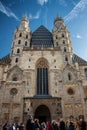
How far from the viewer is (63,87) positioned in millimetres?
22547

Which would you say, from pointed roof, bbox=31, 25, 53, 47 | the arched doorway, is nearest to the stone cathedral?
the arched doorway

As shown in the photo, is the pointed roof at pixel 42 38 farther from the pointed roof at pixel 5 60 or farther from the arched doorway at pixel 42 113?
the arched doorway at pixel 42 113

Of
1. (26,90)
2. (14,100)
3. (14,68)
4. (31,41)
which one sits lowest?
(14,100)

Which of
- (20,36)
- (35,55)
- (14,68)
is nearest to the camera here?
(14,68)

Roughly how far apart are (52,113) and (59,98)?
2.46 m

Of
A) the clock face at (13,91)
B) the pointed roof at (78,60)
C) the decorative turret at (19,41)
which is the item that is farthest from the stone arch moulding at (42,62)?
the clock face at (13,91)

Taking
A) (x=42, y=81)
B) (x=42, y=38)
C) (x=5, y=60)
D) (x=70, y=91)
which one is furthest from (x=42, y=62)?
(x=42, y=38)

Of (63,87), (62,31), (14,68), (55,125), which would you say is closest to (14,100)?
(14,68)

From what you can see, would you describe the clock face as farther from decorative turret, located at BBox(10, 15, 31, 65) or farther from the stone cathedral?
decorative turret, located at BBox(10, 15, 31, 65)

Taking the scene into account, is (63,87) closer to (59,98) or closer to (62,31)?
(59,98)

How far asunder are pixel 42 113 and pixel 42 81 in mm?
5179

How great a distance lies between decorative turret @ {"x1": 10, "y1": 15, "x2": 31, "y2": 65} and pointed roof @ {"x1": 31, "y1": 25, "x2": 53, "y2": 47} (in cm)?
167

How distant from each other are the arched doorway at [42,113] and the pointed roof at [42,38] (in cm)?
1294

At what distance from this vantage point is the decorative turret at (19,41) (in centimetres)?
2609
